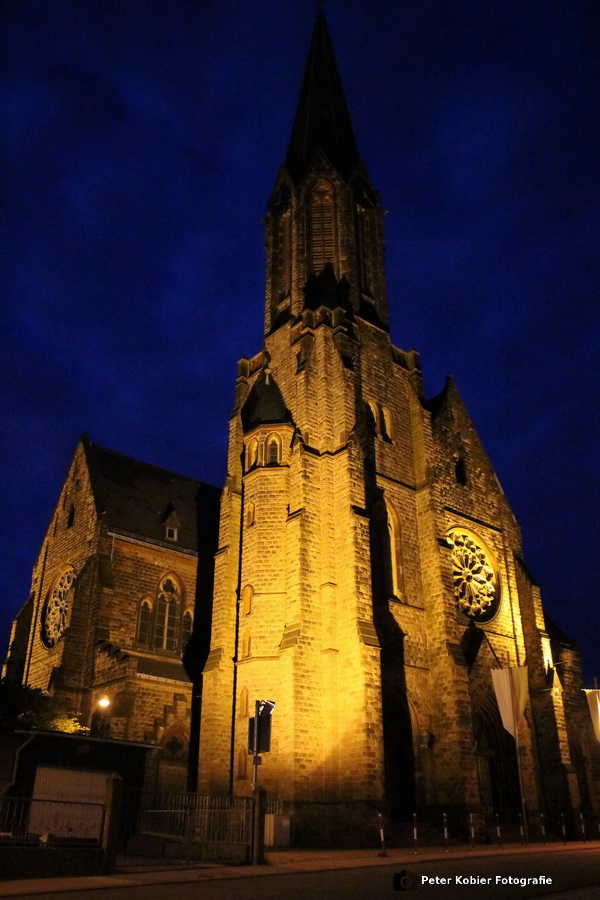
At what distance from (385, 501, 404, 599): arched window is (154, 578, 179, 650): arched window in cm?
980

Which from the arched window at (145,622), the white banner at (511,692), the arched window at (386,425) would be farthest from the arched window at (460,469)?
the arched window at (145,622)

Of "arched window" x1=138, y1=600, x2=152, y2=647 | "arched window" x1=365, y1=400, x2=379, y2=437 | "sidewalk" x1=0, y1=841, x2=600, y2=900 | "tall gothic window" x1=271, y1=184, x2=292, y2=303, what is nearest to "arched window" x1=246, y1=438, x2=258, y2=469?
"arched window" x1=365, y1=400, x2=379, y2=437

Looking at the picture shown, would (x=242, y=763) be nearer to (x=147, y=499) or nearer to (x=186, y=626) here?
(x=186, y=626)

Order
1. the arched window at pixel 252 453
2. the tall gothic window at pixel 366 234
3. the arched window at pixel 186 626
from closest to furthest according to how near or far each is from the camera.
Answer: the arched window at pixel 252 453 → the arched window at pixel 186 626 → the tall gothic window at pixel 366 234

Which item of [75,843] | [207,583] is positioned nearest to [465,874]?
[75,843]

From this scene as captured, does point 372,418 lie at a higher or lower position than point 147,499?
higher

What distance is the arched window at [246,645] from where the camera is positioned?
26200mm

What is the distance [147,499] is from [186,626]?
6320 mm

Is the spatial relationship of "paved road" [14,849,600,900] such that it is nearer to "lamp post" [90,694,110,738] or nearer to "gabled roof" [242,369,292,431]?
"lamp post" [90,694,110,738]

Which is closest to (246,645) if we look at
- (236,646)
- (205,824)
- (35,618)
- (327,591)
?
(236,646)

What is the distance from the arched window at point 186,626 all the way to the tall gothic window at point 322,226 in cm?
1720

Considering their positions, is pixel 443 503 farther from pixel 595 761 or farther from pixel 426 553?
pixel 595 761

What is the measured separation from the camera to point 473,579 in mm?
32156

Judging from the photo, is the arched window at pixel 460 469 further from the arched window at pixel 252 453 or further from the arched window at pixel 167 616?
the arched window at pixel 167 616
